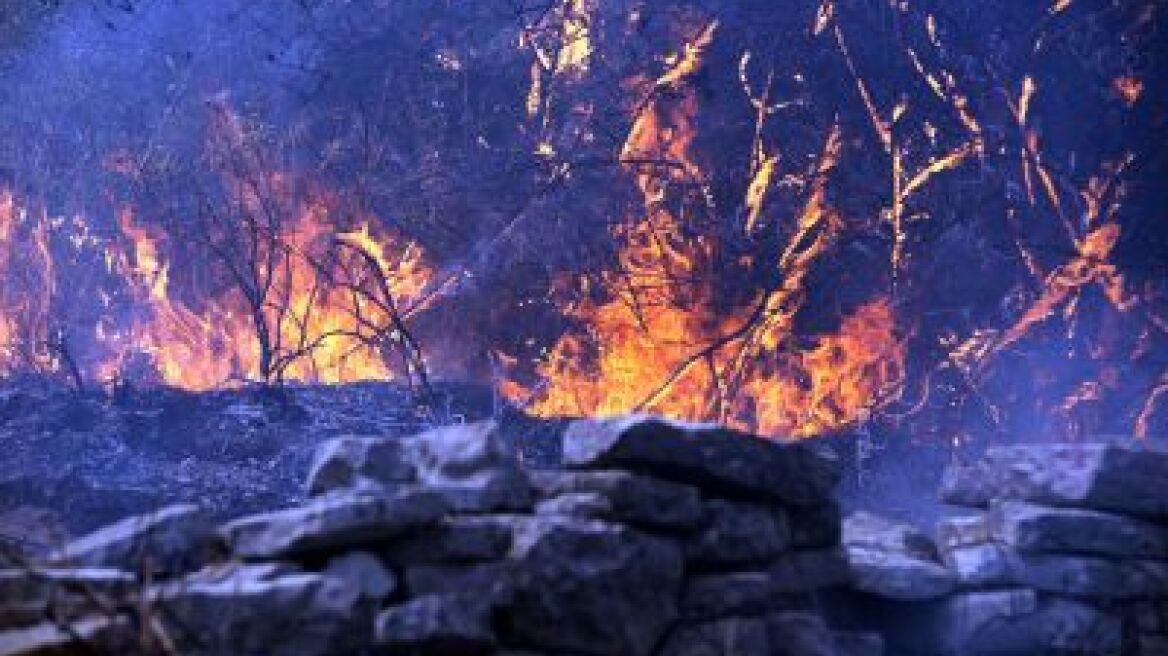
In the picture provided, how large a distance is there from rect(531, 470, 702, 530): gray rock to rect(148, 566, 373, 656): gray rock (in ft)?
3.71

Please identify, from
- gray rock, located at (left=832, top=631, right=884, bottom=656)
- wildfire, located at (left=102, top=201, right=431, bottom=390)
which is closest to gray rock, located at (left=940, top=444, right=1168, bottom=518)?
gray rock, located at (left=832, top=631, right=884, bottom=656)

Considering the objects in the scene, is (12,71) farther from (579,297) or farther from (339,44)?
(579,297)

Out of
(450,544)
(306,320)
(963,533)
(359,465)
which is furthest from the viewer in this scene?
(306,320)

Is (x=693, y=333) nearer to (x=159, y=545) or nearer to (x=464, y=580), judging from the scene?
(x=464, y=580)

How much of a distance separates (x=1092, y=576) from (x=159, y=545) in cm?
421

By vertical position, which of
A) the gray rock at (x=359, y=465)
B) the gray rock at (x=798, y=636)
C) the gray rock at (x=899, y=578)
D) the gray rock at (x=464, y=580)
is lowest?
the gray rock at (x=798, y=636)

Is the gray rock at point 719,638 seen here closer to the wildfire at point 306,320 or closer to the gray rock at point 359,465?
the gray rock at point 359,465

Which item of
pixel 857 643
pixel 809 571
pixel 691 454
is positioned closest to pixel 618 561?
pixel 691 454

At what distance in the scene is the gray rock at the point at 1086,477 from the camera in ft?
20.3

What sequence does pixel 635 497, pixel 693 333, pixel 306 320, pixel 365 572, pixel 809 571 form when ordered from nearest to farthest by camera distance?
pixel 365 572 < pixel 635 497 < pixel 809 571 < pixel 693 333 < pixel 306 320

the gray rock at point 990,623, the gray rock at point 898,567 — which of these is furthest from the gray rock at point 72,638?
the gray rock at point 990,623

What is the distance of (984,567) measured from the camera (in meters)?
6.23

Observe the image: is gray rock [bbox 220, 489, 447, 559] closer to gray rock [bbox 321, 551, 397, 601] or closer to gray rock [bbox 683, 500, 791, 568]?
gray rock [bbox 321, 551, 397, 601]

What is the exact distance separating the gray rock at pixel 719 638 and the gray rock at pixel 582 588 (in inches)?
8.1
